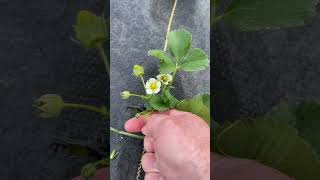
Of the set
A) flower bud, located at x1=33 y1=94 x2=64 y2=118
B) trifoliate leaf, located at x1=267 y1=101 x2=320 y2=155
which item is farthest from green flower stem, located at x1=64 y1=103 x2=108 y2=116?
trifoliate leaf, located at x1=267 y1=101 x2=320 y2=155

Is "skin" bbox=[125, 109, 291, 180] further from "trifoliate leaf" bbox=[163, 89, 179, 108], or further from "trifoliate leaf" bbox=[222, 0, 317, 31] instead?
"trifoliate leaf" bbox=[222, 0, 317, 31]

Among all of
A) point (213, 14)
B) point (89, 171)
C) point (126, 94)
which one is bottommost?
point (89, 171)

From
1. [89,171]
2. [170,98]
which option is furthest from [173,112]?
[89,171]

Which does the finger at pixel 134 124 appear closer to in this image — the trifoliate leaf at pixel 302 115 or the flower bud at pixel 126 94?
the flower bud at pixel 126 94

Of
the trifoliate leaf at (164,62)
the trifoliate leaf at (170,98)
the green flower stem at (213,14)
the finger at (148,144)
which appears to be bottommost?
the finger at (148,144)

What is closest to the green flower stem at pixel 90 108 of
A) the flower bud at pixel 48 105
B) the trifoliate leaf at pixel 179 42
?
the flower bud at pixel 48 105

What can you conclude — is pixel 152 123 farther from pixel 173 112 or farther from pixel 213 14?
pixel 213 14
